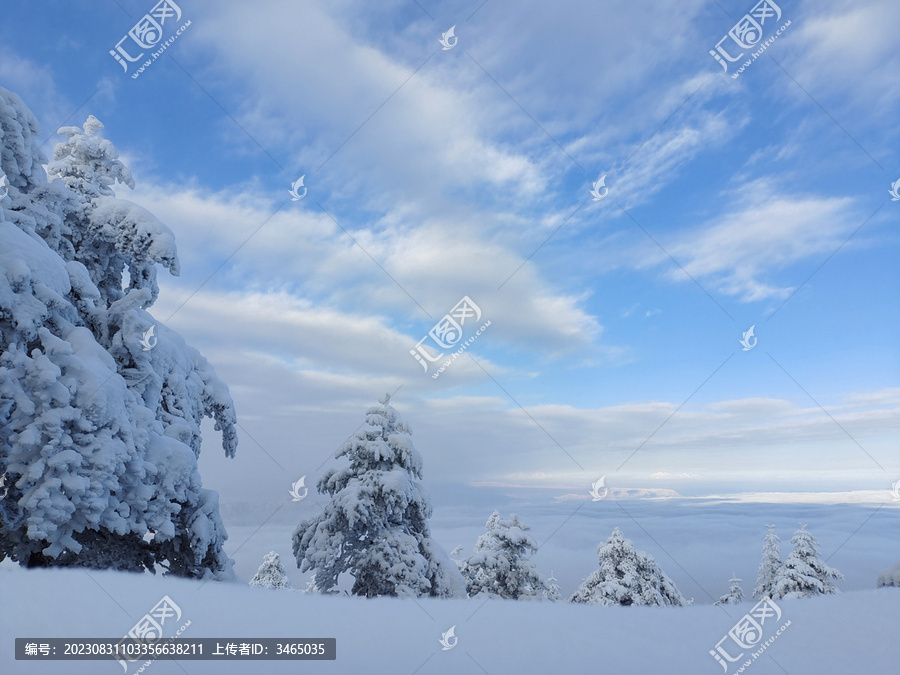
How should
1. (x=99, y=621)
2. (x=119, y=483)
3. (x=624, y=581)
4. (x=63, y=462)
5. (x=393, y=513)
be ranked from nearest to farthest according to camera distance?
(x=99, y=621) < (x=63, y=462) < (x=119, y=483) < (x=393, y=513) < (x=624, y=581)

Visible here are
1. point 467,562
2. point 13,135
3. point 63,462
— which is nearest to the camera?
point 63,462

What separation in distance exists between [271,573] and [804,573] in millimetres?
27992

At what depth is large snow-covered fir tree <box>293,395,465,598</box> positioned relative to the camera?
11953mm

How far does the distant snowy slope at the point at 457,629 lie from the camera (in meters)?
3.71

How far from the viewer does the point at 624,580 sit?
20094mm

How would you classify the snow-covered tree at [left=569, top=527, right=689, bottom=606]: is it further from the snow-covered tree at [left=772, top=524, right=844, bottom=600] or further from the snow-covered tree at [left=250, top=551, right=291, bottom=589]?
the snow-covered tree at [left=250, top=551, right=291, bottom=589]

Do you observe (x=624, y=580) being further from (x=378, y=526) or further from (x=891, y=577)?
(x=891, y=577)

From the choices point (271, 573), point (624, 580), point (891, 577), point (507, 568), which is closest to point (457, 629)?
point (891, 577)

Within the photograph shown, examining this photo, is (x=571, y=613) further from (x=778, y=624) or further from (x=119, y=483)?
(x=119, y=483)

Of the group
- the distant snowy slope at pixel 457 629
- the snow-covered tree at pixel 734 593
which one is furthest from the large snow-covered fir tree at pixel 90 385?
the snow-covered tree at pixel 734 593

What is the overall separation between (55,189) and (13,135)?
933 millimetres

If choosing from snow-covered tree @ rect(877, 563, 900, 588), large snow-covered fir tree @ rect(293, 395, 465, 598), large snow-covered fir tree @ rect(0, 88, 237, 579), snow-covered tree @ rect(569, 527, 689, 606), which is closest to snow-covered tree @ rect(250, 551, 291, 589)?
snow-covered tree @ rect(569, 527, 689, 606)

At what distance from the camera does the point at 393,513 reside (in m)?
12.3

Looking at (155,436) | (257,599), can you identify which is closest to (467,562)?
(155,436)
